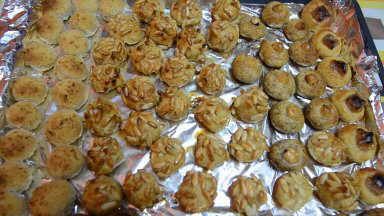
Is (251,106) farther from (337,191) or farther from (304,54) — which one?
(337,191)

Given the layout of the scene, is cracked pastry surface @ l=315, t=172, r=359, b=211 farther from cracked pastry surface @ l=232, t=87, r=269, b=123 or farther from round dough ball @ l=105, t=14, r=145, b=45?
round dough ball @ l=105, t=14, r=145, b=45

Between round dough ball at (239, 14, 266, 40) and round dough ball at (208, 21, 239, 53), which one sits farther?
round dough ball at (239, 14, 266, 40)

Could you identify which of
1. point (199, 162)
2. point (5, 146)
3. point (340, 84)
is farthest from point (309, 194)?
point (5, 146)

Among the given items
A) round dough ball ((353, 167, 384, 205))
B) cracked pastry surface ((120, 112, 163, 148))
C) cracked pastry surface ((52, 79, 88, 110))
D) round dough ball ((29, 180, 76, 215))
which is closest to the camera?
round dough ball ((29, 180, 76, 215))

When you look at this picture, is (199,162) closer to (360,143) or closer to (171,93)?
(171,93)

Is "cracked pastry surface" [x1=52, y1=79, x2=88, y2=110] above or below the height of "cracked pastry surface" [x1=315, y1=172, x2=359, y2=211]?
above

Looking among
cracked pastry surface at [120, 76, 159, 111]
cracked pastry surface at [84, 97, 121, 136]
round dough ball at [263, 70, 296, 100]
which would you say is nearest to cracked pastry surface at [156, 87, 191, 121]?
cracked pastry surface at [120, 76, 159, 111]

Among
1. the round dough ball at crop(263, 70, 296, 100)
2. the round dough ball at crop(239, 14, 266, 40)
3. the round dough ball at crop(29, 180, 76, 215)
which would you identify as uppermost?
the round dough ball at crop(239, 14, 266, 40)
